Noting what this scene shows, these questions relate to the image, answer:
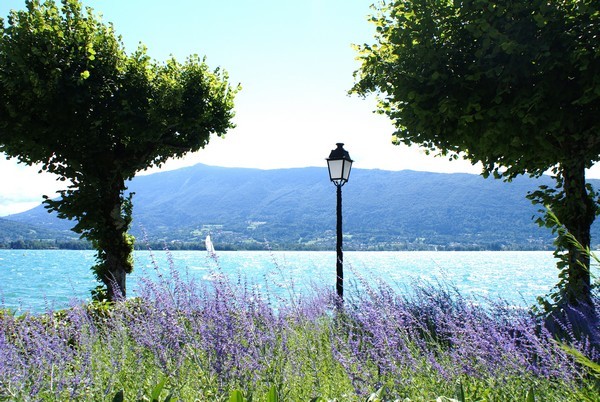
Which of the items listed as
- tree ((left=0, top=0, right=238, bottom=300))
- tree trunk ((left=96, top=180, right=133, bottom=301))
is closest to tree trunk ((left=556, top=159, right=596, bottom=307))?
tree ((left=0, top=0, right=238, bottom=300))

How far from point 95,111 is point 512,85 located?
9.88m

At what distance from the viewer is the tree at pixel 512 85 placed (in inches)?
304

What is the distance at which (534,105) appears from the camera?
771 centimetres

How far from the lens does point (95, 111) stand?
1295 cm

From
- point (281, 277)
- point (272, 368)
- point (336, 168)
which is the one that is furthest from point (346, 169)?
point (272, 368)

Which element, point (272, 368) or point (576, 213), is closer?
point (272, 368)

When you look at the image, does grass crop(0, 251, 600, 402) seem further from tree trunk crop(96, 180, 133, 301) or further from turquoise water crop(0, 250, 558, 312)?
tree trunk crop(96, 180, 133, 301)

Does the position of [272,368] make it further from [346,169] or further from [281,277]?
[346,169]

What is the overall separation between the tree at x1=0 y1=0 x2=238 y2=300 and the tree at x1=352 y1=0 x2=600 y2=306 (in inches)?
235

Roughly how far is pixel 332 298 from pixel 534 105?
14.2ft

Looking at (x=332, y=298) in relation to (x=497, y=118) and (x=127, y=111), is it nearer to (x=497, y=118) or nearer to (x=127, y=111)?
(x=497, y=118)

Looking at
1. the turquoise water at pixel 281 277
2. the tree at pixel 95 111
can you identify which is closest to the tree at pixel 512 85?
the turquoise water at pixel 281 277

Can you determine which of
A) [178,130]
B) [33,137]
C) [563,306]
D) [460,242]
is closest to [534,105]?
[563,306]

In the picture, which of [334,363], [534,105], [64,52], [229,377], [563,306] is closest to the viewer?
[229,377]
